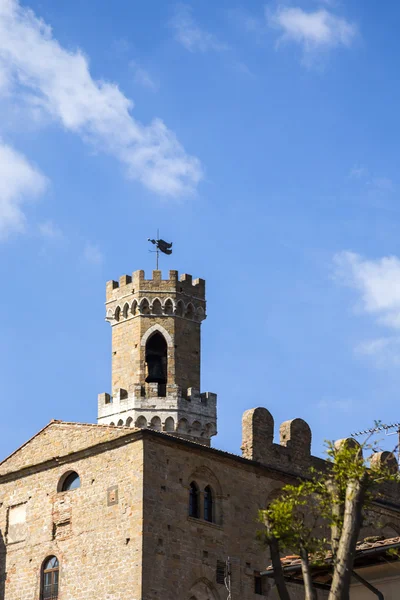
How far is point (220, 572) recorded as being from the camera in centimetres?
3222

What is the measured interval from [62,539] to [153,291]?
22.9m

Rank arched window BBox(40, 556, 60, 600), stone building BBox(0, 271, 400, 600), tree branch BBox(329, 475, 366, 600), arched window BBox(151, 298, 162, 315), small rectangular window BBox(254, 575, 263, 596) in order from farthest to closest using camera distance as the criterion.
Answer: arched window BBox(151, 298, 162, 315) < small rectangular window BBox(254, 575, 263, 596) < arched window BBox(40, 556, 60, 600) < stone building BBox(0, 271, 400, 600) < tree branch BBox(329, 475, 366, 600)

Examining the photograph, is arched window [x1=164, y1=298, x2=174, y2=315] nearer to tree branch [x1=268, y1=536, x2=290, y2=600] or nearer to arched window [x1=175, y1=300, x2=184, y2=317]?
arched window [x1=175, y1=300, x2=184, y2=317]

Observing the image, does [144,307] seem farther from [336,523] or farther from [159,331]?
[336,523]

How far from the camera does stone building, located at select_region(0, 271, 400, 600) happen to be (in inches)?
1212

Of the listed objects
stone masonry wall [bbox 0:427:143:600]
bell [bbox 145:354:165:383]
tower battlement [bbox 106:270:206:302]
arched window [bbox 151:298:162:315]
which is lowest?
stone masonry wall [bbox 0:427:143:600]

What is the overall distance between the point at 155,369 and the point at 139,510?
77.8ft

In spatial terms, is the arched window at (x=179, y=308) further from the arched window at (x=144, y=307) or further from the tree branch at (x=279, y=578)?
the tree branch at (x=279, y=578)

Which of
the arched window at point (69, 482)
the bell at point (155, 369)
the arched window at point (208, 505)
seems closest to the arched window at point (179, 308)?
the bell at point (155, 369)

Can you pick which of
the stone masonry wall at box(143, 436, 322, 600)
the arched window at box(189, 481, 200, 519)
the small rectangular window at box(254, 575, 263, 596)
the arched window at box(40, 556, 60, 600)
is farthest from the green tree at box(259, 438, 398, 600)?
the arched window at box(40, 556, 60, 600)

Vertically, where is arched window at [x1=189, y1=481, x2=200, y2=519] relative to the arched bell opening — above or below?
below

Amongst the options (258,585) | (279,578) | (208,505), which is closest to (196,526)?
(208,505)

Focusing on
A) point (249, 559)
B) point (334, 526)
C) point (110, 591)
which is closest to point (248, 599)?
point (249, 559)

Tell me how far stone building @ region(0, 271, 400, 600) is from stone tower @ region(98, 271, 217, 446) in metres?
16.3
